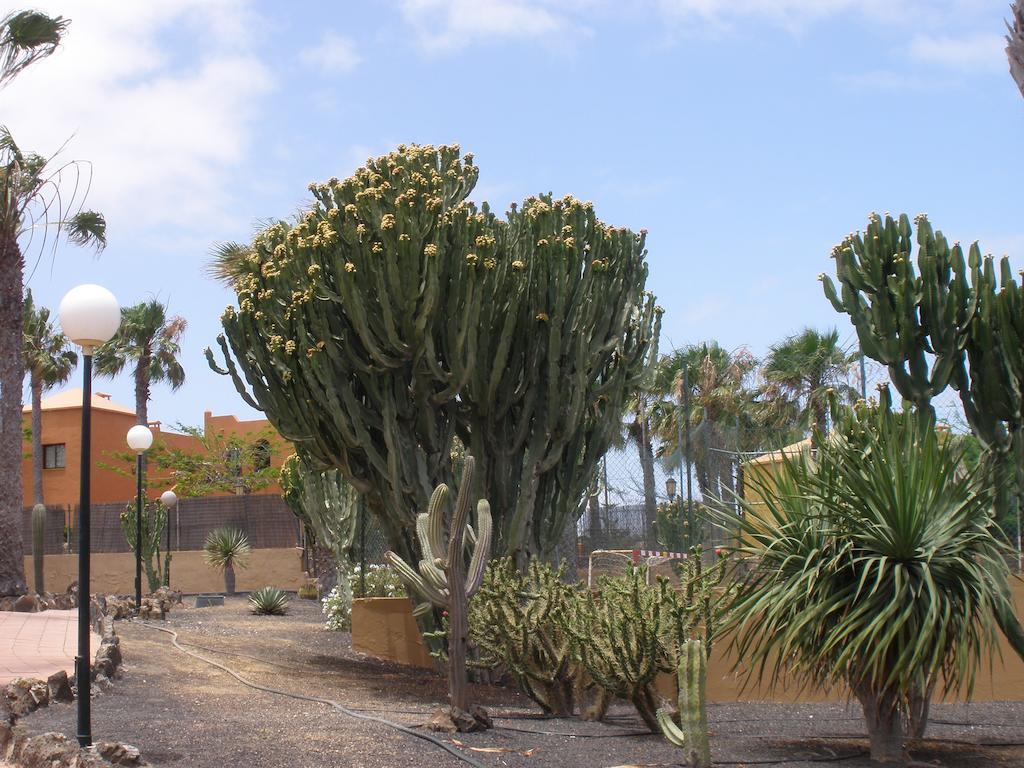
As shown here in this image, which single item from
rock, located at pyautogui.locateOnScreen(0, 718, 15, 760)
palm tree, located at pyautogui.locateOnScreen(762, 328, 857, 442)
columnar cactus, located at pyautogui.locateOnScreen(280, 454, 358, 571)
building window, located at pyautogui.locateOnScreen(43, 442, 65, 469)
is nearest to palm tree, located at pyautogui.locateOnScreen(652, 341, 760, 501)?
palm tree, located at pyautogui.locateOnScreen(762, 328, 857, 442)

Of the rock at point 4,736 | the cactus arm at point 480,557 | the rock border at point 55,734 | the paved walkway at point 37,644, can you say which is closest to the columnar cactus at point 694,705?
the cactus arm at point 480,557

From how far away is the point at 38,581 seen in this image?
68.1ft

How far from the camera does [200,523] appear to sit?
2797 centimetres

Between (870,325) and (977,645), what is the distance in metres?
3.39

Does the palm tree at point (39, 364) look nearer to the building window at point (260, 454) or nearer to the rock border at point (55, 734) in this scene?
the building window at point (260, 454)

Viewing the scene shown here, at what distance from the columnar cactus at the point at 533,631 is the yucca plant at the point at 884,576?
1.72 meters

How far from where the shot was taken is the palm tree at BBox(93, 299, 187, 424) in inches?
1373

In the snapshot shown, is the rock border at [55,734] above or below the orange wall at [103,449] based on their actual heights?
below

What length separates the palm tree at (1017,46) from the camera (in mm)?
8172

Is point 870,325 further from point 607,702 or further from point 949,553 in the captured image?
point 607,702

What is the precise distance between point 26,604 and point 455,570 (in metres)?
11.6

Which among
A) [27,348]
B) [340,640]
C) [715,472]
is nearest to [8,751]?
[715,472]

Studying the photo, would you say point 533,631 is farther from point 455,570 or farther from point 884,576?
point 884,576

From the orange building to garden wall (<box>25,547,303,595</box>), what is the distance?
340 inches
